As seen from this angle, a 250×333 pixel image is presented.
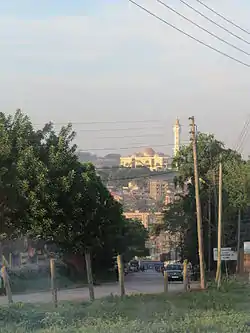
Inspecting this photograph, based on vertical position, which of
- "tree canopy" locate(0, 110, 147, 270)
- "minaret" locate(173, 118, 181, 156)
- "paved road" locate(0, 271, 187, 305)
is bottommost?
"paved road" locate(0, 271, 187, 305)

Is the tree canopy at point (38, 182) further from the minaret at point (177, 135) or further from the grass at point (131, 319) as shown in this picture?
the minaret at point (177, 135)

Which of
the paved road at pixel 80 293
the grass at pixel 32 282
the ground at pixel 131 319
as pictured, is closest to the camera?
the ground at pixel 131 319

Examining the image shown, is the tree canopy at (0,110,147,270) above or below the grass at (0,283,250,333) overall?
above

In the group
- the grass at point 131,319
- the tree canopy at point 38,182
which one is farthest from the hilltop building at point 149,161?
the grass at point 131,319

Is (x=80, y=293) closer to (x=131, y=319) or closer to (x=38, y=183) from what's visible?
(x=38, y=183)

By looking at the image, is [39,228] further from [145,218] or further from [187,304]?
[145,218]

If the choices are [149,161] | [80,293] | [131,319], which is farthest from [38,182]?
[149,161]

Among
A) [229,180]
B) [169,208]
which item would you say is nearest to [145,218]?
[169,208]

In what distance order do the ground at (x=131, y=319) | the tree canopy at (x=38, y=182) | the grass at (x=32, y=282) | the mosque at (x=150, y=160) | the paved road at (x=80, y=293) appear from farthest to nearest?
the mosque at (x=150, y=160) → the grass at (x=32, y=282) → the paved road at (x=80, y=293) → the tree canopy at (x=38, y=182) → the ground at (x=131, y=319)

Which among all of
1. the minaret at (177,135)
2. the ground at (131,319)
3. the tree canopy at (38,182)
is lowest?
the ground at (131,319)

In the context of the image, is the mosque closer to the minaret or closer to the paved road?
the minaret

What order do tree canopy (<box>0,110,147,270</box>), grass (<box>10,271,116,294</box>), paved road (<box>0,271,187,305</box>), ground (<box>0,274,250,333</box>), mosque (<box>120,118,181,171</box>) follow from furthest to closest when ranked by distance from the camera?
mosque (<box>120,118,181,171</box>) < grass (<box>10,271,116,294</box>) < paved road (<box>0,271,187,305</box>) < tree canopy (<box>0,110,147,270</box>) < ground (<box>0,274,250,333</box>)

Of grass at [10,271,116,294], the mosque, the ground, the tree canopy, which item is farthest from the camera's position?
the mosque

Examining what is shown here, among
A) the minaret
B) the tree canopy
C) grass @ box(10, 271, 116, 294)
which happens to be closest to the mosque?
the minaret
